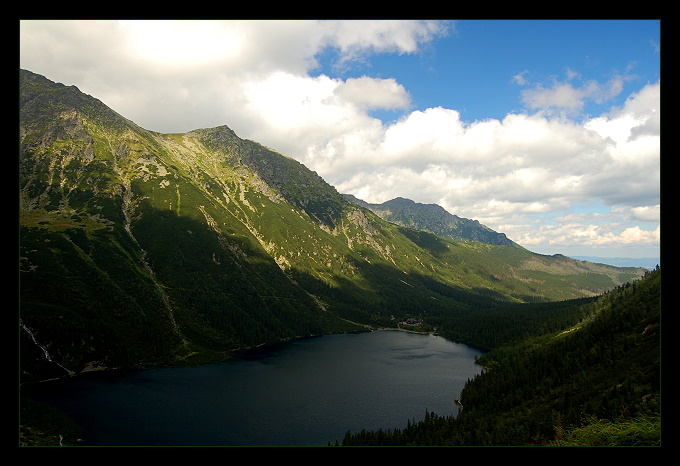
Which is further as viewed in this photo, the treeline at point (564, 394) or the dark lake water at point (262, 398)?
the dark lake water at point (262, 398)

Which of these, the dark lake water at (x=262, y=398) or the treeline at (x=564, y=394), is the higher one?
the treeline at (x=564, y=394)

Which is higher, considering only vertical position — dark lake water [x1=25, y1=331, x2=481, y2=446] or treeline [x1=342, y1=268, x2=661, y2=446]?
treeline [x1=342, y1=268, x2=661, y2=446]

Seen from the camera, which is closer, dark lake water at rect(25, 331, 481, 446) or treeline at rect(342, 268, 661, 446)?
treeline at rect(342, 268, 661, 446)
